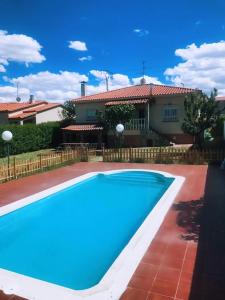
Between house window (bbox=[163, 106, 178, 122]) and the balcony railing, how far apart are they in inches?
85.9

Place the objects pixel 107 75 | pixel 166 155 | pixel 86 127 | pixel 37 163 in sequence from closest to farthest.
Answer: pixel 37 163, pixel 166 155, pixel 86 127, pixel 107 75

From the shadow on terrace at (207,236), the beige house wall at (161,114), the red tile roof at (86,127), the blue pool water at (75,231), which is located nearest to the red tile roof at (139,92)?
the beige house wall at (161,114)

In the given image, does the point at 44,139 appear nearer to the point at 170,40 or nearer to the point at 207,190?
the point at 170,40

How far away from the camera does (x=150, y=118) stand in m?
30.2

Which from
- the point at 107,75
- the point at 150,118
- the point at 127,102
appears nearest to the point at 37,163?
the point at 127,102

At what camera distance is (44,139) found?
31.7 m

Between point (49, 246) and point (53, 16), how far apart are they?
1443 centimetres

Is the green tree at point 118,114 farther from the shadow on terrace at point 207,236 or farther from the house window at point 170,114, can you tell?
the shadow on terrace at point 207,236

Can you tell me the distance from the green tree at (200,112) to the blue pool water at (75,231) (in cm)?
806

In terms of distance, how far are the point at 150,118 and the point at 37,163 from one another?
1576 centimetres

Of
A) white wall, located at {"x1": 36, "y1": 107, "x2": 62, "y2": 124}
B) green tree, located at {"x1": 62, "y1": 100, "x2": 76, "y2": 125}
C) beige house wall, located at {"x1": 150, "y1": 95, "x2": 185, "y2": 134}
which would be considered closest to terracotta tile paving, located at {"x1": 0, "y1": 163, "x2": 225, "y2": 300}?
beige house wall, located at {"x1": 150, "y1": 95, "x2": 185, "y2": 134}

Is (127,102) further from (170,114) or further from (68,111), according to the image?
(68,111)

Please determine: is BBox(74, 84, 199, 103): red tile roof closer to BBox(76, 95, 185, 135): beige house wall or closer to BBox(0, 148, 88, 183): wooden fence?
BBox(76, 95, 185, 135): beige house wall

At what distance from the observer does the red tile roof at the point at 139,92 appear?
29.3 m
